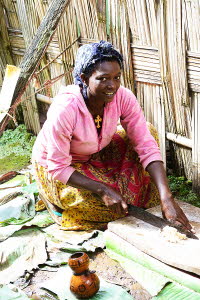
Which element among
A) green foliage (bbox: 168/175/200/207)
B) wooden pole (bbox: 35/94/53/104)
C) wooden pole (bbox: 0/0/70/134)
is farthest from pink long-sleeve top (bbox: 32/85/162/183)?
wooden pole (bbox: 35/94/53/104)

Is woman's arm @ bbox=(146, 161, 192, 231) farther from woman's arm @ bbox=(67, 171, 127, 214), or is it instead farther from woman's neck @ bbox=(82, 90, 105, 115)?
woman's neck @ bbox=(82, 90, 105, 115)

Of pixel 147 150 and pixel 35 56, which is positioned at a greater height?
pixel 35 56

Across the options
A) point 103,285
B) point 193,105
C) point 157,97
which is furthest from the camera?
point 157,97

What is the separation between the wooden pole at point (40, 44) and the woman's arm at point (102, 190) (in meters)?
1.16

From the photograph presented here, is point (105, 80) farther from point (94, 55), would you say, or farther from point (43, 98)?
point (43, 98)

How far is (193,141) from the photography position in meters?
3.94

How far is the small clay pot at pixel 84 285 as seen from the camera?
8.70 ft

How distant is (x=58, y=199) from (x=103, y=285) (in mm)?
913

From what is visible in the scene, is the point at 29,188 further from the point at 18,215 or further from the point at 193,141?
the point at 193,141

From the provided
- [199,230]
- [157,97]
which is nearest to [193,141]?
[157,97]

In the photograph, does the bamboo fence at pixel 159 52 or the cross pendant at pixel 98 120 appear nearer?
the cross pendant at pixel 98 120

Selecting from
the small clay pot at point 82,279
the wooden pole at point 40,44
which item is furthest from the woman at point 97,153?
the wooden pole at point 40,44

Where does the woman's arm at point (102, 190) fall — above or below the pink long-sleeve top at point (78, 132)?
below

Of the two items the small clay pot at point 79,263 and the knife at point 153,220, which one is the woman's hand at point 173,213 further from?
the small clay pot at point 79,263
